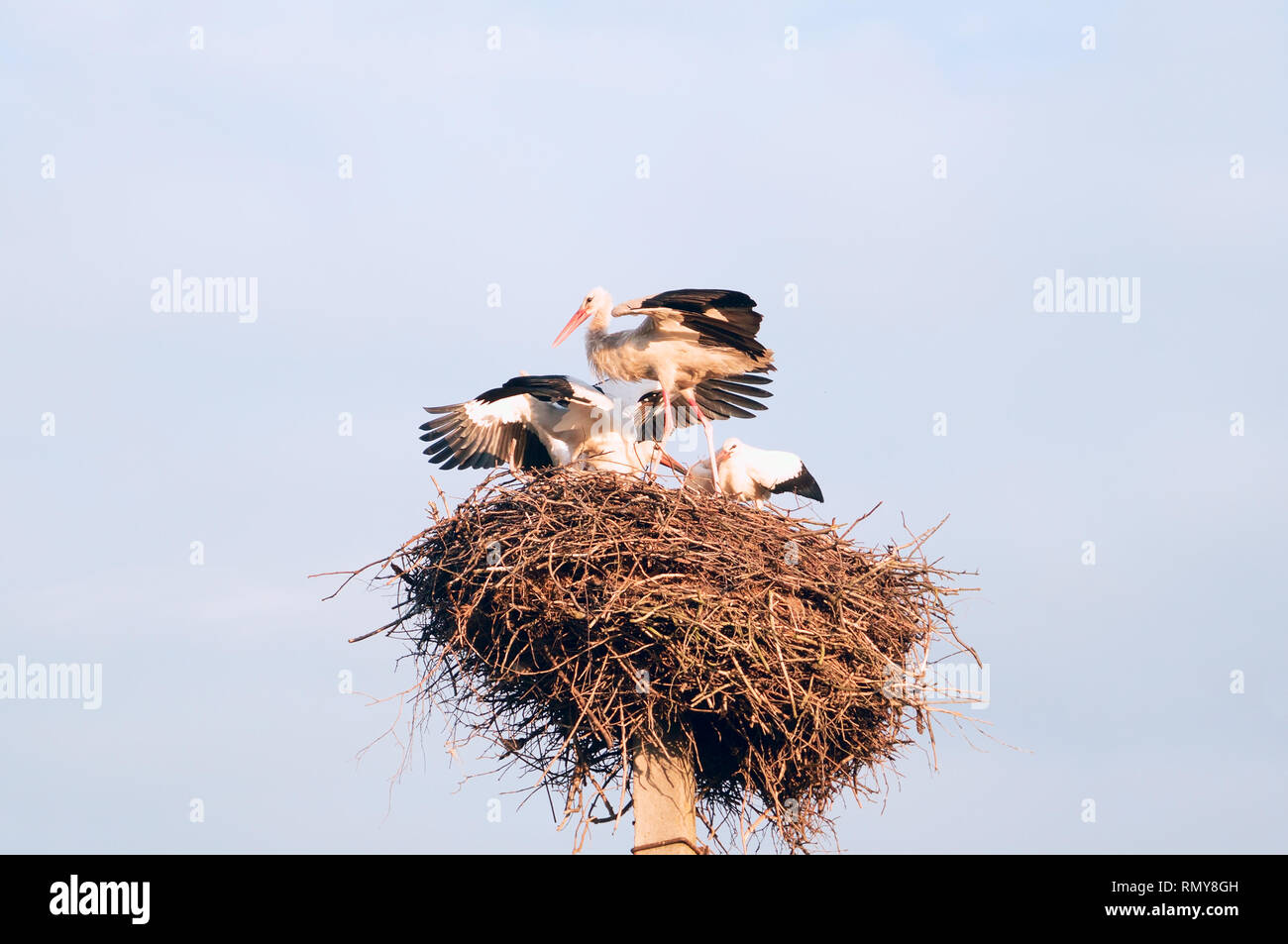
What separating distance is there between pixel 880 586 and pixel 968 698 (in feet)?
3.18

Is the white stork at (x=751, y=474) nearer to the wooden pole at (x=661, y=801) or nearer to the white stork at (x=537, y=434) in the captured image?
the white stork at (x=537, y=434)

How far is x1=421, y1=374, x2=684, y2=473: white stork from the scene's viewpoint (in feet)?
37.6

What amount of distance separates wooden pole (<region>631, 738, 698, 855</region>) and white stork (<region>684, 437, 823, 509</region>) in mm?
2465

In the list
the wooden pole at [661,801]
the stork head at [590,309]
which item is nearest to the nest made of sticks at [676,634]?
the wooden pole at [661,801]

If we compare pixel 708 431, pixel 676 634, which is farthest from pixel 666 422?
pixel 676 634

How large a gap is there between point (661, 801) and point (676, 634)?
1289 millimetres

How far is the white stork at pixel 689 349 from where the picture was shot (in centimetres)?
1095

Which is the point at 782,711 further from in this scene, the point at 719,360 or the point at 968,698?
the point at 719,360

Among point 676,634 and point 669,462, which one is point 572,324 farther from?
point 676,634

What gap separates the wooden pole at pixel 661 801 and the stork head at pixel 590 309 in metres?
3.95

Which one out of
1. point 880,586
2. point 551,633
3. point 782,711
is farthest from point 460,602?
point 880,586

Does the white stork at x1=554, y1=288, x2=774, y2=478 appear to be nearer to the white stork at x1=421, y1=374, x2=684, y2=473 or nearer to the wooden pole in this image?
the white stork at x1=421, y1=374, x2=684, y2=473

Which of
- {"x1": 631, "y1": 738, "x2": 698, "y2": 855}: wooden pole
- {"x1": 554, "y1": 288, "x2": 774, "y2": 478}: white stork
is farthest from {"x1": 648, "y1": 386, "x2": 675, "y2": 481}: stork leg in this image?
{"x1": 631, "y1": 738, "x2": 698, "y2": 855}: wooden pole

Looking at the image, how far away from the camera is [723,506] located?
10.2 m
